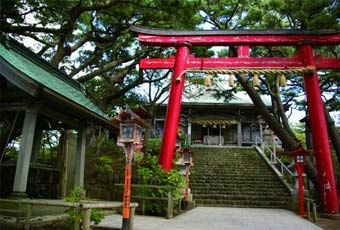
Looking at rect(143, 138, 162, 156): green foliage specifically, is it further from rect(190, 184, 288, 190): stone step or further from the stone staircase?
rect(190, 184, 288, 190): stone step

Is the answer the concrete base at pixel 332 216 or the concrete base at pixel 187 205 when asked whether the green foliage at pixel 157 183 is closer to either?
the concrete base at pixel 187 205

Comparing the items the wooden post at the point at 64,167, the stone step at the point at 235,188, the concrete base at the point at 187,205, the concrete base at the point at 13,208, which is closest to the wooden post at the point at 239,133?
the stone step at the point at 235,188

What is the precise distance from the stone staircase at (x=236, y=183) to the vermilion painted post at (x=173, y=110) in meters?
4.25

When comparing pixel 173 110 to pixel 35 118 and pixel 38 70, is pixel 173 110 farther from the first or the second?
pixel 35 118

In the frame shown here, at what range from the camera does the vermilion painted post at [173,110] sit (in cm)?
1070

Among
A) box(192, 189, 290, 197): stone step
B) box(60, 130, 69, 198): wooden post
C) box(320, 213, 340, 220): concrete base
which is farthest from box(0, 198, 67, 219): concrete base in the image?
box(192, 189, 290, 197): stone step

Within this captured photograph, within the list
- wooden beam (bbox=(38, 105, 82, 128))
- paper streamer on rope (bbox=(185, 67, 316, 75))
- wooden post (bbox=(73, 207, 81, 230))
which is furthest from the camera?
paper streamer on rope (bbox=(185, 67, 316, 75))

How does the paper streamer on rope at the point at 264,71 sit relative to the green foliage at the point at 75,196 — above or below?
above

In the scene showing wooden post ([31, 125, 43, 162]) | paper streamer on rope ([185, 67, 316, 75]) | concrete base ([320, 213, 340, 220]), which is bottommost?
concrete base ([320, 213, 340, 220])

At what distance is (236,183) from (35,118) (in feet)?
37.2

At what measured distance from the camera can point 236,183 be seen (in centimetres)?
1594

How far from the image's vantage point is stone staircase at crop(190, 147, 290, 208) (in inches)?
550

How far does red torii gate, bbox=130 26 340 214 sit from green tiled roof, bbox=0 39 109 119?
9.31 ft

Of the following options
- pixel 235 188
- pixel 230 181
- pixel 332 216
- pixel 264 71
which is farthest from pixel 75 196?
pixel 230 181
